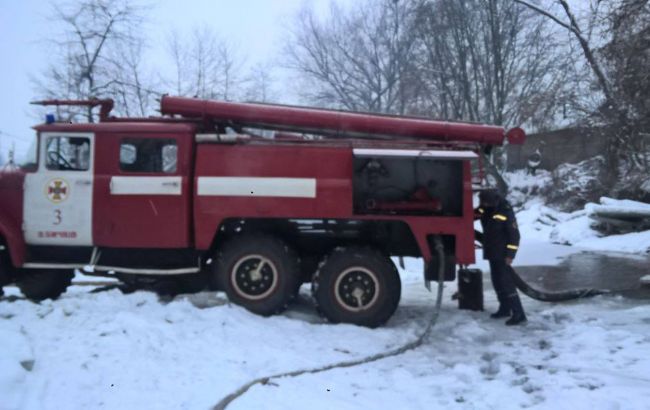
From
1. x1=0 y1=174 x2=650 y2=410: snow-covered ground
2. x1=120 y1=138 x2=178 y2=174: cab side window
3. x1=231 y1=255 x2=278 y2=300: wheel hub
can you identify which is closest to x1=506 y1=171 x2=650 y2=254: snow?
x1=0 y1=174 x2=650 y2=410: snow-covered ground

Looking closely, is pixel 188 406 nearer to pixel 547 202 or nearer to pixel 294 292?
pixel 294 292

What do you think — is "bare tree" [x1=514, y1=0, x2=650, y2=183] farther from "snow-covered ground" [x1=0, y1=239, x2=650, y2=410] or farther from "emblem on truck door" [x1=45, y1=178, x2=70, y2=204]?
"emblem on truck door" [x1=45, y1=178, x2=70, y2=204]

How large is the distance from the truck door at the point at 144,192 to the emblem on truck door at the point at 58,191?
442 millimetres

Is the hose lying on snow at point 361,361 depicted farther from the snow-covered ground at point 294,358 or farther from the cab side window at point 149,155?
the cab side window at point 149,155

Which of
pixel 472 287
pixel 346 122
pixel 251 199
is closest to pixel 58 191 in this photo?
pixel 251 199

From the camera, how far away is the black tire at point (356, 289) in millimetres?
7461

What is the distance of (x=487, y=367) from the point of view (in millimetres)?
5801

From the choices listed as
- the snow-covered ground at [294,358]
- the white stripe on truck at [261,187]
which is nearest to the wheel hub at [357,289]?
the snow-covered ground at [294,358]

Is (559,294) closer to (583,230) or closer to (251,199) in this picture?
(251,199)

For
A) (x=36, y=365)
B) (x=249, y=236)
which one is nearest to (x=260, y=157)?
(x=249, y=236)

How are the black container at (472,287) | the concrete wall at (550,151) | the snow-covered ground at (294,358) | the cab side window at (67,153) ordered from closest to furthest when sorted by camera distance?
the snow-covered ground at (294,358)
the cab side window at (67,153)
the black container at (472,287)
the concrete wall at (550,151)

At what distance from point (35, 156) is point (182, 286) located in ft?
8.74

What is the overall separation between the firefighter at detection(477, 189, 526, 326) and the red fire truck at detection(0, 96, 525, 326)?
2.22 ft

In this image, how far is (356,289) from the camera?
749 centimetres
